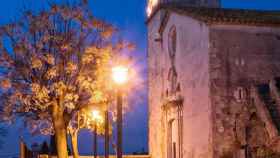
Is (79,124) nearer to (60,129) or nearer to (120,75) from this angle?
(60,129)

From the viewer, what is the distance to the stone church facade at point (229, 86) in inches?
915

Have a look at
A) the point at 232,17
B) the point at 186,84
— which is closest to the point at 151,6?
the point at 186,84

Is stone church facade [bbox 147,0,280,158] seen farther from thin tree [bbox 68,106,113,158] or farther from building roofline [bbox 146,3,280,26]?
thin tree [bbox 68,106,113,158]

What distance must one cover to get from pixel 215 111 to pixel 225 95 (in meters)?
0.87

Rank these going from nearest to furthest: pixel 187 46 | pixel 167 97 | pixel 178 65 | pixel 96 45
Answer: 1. pixel 96 45
2. pixel 187 46
3. pixel 178 65
4. pixel 167 97

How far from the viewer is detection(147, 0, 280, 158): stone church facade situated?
915 inches

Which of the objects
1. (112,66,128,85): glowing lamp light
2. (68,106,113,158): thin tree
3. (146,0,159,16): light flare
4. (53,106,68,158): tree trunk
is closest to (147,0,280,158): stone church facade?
(68,106,113,158): thin tree

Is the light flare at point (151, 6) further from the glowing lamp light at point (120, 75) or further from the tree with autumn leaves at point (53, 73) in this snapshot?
the glowing lamp light at point (120, 75)

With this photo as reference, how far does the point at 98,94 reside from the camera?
81.4ft

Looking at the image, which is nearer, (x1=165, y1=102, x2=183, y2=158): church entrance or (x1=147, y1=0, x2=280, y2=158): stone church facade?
(x1=147, y1=0, x2=280, y2=158): stone church facade

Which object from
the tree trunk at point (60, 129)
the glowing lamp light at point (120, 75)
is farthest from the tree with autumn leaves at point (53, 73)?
the glowing lamp light at point (120, 75)

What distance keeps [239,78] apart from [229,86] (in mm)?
618

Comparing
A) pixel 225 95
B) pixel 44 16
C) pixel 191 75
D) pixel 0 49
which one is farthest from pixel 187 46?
pixel 0 49

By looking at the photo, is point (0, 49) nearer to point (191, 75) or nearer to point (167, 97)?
point (191, 75)
